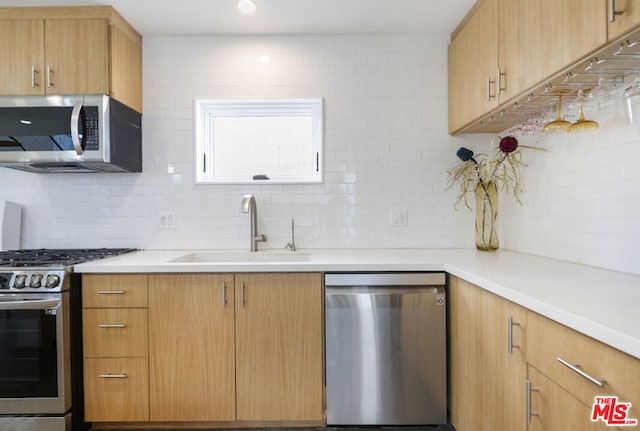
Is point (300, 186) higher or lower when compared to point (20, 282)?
higher

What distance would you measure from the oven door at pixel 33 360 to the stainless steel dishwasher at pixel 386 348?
1374 millimetres

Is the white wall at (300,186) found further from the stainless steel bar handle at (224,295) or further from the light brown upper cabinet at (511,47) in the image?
the stainless steel bar handle at (224,295)

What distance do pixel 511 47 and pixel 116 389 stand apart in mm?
2644

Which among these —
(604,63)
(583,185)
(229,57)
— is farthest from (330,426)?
(229,57)

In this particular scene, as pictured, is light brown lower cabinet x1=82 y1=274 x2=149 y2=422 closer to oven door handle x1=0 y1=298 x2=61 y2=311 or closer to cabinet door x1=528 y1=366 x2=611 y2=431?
oven door handle x1=0 y1=298 x2=61 y2=311

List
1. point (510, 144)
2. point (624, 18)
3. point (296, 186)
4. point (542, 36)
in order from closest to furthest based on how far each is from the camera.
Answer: point (624, 18)
point (542, 36)
point (510, 144)
point (296, 186)

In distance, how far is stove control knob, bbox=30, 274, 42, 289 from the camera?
188 centimetres

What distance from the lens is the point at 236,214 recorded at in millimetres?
2680

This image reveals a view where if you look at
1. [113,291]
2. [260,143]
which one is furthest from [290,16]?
[113,291]

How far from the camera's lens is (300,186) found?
2.68 metres

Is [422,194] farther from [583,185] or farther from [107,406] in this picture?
[107,406]

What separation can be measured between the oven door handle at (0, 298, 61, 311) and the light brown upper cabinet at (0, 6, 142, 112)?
1.22 meters

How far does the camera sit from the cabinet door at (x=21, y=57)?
224 centimetres

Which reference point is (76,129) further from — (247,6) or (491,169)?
(491,169)
